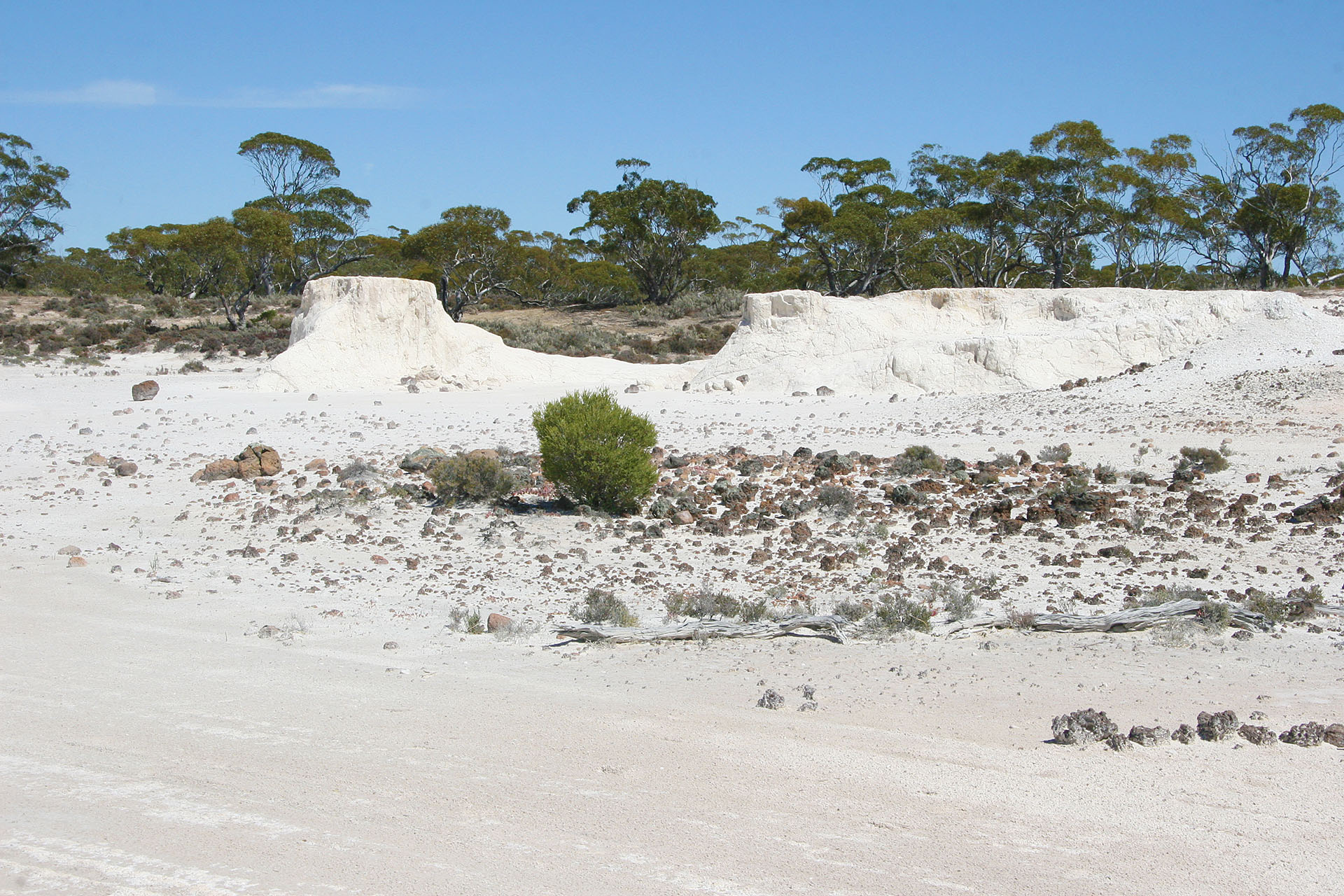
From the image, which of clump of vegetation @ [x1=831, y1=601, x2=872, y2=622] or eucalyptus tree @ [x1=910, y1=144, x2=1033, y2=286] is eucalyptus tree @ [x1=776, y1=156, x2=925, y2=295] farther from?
clump of vegetation @ [x1=831, y1=601, x2=872, y2=622]

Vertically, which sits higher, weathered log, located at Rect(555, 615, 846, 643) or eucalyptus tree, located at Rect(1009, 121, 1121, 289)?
eucalyptus tree, located at Rect(1009, 121, 1121, 289)

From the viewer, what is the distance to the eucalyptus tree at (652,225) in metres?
46.4

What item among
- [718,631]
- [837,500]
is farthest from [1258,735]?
[837,500]

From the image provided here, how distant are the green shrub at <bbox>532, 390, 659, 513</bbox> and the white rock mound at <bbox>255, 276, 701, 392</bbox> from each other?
1010cm

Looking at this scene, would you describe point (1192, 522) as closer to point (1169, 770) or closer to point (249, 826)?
point (1169, 770)

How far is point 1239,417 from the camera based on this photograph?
15.2 m

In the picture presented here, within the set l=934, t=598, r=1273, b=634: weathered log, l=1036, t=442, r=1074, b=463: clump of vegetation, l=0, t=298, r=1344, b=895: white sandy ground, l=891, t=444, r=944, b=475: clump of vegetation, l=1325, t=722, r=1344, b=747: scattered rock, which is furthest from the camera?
l=1036, t=442, r=1074, b=463: clump of vegetation

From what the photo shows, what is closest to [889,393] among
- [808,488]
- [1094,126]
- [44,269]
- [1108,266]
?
[808,488]

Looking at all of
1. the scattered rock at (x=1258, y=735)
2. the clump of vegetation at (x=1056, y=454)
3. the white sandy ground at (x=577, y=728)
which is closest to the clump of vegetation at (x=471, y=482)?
the white sandy ground at (x=577, y=728)

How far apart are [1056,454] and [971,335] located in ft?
29.3

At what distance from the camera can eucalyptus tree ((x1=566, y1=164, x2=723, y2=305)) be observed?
46.4m

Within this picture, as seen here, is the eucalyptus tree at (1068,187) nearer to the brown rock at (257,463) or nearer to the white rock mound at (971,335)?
the white rock mound at (971,335)

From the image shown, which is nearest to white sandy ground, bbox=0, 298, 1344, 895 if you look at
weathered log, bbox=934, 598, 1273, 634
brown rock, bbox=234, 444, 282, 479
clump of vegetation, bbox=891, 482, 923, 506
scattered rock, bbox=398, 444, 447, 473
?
weathered log, bbox=934, 598, 1273, 634

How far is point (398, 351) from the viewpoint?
21.9 m
